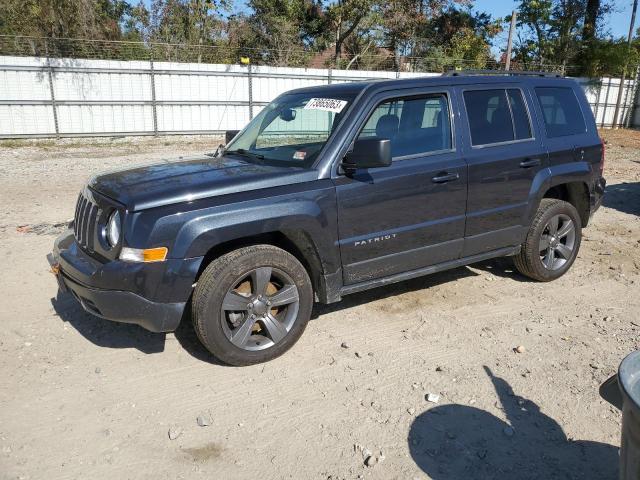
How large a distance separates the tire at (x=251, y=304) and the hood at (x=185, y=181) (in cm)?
45

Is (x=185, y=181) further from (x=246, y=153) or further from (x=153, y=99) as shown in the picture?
(x=153, y=99)

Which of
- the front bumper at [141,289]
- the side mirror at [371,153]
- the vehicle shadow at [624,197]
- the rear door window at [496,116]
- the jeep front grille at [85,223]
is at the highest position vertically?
the rear door window at [496,116]

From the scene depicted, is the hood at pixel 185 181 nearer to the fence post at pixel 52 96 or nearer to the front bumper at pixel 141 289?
the front bumper at pixel 141 289

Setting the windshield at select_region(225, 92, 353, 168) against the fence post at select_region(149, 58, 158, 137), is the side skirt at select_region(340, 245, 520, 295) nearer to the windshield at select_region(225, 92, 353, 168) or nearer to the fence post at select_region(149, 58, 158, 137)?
the windshield at select_region(225, 92, 353, 168)

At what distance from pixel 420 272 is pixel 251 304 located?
4.99 ft

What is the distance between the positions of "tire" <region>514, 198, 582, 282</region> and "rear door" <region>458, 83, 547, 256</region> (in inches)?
7.7

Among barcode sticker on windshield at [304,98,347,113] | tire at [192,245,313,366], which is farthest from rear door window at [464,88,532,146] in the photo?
tire at [192,245,313,366]

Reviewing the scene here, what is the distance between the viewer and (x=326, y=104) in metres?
4.29

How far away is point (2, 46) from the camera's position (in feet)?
57.0

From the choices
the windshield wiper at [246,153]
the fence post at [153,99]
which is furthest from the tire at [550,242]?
the fence post at [153,99]

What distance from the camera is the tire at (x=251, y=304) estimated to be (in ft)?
11.5

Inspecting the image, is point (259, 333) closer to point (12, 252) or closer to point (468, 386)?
point (468, 386)

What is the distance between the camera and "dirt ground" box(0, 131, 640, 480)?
2863 mm

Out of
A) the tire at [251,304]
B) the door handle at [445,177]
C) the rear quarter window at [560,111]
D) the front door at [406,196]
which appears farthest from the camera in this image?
the rear quarter window at [560,111]
